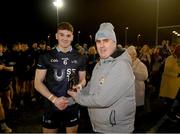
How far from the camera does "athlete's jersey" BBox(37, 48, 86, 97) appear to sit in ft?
14.5

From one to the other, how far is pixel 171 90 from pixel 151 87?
3.32 meters

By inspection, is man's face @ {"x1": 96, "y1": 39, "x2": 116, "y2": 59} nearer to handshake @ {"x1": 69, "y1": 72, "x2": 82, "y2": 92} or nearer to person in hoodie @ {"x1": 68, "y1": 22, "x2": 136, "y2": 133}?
person in hoodie @ {"x1": 68, "y1": 22, "x2": 136, "y2": 133}

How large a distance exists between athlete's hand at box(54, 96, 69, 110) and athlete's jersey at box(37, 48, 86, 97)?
0.12 m

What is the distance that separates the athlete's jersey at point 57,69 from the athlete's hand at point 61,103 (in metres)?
0.12

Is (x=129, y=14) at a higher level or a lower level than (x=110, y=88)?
higher

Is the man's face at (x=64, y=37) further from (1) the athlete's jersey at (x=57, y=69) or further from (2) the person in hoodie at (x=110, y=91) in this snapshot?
(2) the person in hoodie at (x=110, y=91)

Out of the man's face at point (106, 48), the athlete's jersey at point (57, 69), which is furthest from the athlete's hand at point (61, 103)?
the man's face at point (106, 48)

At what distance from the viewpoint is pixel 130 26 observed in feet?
228

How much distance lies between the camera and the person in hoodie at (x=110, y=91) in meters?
3.32

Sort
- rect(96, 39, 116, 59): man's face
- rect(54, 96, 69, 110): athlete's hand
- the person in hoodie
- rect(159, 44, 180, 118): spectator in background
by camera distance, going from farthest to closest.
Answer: rect(159, 44, 180, 118): spectator in background, rect(54, 96, 69, 110): athlete's hand, rect(96, 39, 116, 59): man's face, the person in hoodie

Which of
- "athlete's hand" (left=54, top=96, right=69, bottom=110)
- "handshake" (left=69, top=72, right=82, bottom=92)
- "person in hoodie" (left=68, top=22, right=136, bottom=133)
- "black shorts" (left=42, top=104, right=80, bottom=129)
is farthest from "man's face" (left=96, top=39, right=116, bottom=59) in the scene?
"black shorts" (left=42, top=104, right=80, bottom=129)

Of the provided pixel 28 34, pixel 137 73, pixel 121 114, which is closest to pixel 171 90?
pixel 137 73

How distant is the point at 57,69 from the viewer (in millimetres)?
4434

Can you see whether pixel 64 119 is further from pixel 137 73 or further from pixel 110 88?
→ pixel 137 73
